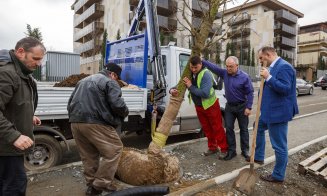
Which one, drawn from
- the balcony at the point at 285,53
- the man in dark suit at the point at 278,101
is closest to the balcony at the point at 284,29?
the balcony at the point at 285,53

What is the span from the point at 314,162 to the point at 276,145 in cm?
148

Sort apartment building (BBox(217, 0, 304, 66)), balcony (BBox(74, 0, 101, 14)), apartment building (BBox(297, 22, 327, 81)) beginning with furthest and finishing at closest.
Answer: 1. apartment building (BBox(297, 22, 327, 81))
2. apartment building (BBox(217, 0, 304, 66))
3. balcony (BBox(74, 0, 101, 14))

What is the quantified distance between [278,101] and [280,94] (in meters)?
0.12

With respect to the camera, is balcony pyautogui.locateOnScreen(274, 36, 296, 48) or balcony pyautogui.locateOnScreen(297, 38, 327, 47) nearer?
balcony pyautogui.locateOnScreen(274, 36, 296, 48)

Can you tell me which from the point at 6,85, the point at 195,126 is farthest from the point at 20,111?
the point at 195,126

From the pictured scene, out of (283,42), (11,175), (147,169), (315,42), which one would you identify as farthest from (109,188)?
(315,42)

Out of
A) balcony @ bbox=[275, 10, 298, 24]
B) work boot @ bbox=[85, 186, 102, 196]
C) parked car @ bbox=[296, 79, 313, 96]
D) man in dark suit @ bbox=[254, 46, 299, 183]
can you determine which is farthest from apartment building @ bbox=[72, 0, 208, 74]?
work boot @ bbox=[85, 186, 102, 196]

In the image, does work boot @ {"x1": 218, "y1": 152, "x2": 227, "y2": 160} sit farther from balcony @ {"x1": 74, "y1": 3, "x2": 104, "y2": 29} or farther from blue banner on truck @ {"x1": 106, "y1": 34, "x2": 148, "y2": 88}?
balcony @ {"x1": 74, "y1": 3, "x2": 104, "y2": 29}

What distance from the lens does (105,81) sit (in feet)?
12.8

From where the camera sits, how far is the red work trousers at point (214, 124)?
5829 mm

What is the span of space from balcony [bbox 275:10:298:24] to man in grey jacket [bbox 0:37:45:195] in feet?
193

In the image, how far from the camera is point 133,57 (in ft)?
22.1

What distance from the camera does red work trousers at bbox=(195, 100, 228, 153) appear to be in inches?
229

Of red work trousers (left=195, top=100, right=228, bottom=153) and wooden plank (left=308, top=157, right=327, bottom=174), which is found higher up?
red work trousers (left=195, top=100, right=228, bottom=153)
